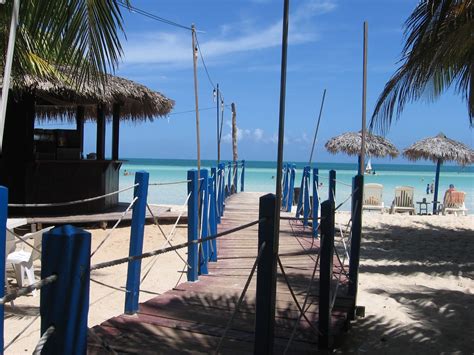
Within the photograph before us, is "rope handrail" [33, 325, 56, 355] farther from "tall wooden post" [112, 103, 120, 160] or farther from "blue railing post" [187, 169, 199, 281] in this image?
"tall wooden post" [112, 103, 120, 160]

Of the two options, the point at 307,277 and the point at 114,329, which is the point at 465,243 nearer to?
the point at 307,277

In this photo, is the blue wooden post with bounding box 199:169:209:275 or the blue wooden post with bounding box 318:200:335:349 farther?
the blue wooden post with bounding box 199:169:209:275

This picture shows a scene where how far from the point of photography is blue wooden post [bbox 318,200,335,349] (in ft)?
9.69

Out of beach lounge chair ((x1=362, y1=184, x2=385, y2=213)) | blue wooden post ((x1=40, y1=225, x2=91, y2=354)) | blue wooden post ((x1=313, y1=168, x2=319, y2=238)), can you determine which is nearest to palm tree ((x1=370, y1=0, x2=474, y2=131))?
blue wooden post ((x1=313, y1=168, x2=319, y2=238))

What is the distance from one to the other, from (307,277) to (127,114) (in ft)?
24.8

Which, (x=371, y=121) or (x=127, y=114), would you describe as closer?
(x=371, y=121)

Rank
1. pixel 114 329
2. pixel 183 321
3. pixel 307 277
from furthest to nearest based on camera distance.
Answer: pixel 307 277 < pixel 183 321 < pixel 114 329

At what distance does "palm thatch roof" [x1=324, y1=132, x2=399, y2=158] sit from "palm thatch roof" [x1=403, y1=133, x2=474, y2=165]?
822 mm

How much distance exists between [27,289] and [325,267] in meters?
2.04

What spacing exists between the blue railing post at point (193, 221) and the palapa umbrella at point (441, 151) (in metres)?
14.4

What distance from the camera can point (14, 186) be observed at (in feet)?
28.7

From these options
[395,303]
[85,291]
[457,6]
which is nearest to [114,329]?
[85,291]

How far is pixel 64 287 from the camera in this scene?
50.9 inches

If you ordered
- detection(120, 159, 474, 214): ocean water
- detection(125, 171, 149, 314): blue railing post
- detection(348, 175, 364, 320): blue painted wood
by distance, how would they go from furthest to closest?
detection(120, 159, 474, 214): ocean water, detection(348, 175, 364, 320): blue painted wood, detection(125, 171, 149, 314): blue railing post
